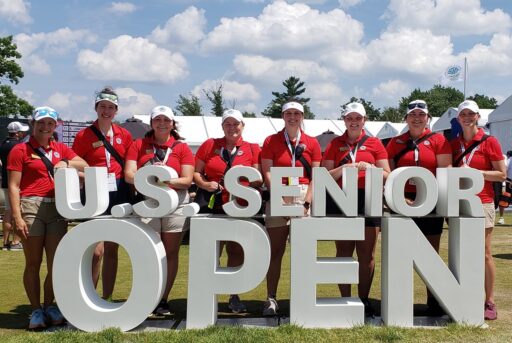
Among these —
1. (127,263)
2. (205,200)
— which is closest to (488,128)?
(127,263)

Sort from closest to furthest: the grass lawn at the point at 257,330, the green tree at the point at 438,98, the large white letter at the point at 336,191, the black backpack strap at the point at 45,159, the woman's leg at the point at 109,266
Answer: the grass lawn at the point at 257,330, the large white letter at the point at 336,191, the black backpack strap at the point at 45,159, the woman's leg at the point at 109,266, the green tree at the point at 438,98

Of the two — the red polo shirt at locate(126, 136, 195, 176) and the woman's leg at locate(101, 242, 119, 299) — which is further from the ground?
the red polo shirt at locate(126, 136, 195, 176)

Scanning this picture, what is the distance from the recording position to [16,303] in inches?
213

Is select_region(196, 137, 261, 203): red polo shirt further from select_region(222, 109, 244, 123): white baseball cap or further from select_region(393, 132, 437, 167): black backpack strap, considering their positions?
select_region(393, 132, 437, 167): black backpack strap

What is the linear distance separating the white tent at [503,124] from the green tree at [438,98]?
61435 mm

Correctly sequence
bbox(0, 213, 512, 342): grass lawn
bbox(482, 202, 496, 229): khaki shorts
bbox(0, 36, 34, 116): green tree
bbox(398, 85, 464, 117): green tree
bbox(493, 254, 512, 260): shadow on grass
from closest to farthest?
1. bbox(0, 213, 512, 342): grass lawn
2. bbox(482, 202, 496, 229): khaki shorts
3. bbox(493, 254, 512, 260): shadow on grass
4. bbox(0, 36, 34, 116): green tree
5. bbox(398, 85, 464, 117): green tree

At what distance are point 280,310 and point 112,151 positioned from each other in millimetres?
2157

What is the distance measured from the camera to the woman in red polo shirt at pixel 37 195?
14.4 ft

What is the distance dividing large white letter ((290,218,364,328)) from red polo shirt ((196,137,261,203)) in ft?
2.46

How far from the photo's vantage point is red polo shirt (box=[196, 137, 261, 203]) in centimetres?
468

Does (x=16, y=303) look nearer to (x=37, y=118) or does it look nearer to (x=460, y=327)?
(x=37, y=118)

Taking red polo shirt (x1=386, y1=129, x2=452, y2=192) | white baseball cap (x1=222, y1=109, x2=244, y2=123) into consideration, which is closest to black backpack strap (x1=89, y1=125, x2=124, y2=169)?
white baseball cap (x1=222, y1=109, x2=244, y2=123)

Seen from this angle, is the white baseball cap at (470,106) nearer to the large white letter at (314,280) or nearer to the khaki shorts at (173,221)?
the large white letter at (314,280)

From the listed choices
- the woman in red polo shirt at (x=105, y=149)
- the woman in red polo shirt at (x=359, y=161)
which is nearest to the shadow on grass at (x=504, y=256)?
the woman in red polo shirt at (x=359, y=161)
